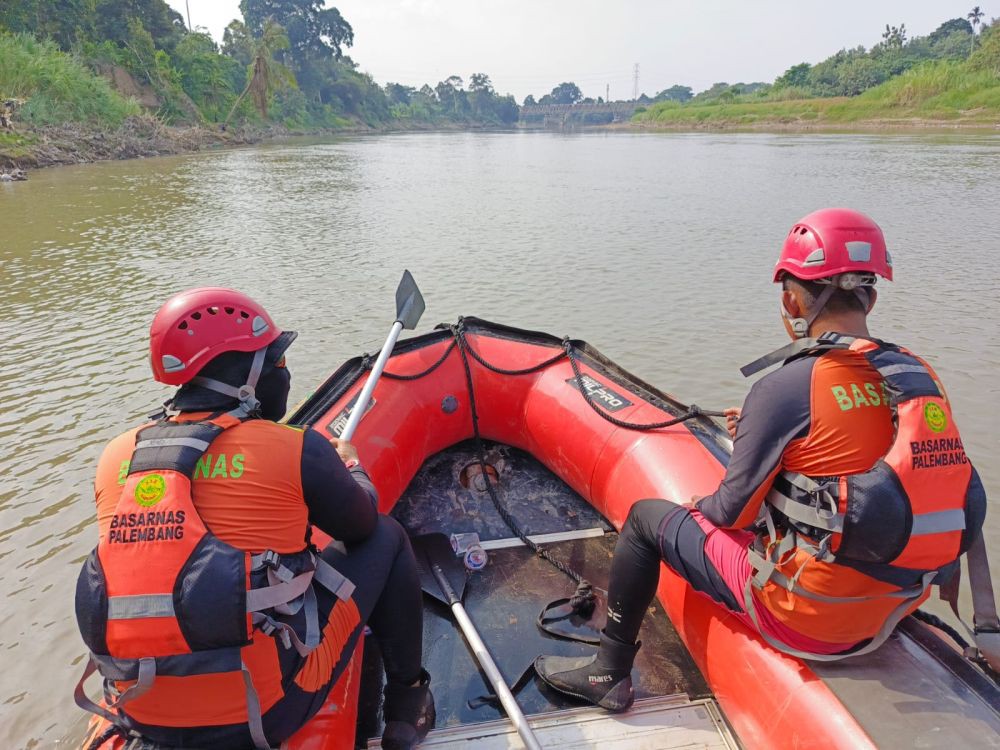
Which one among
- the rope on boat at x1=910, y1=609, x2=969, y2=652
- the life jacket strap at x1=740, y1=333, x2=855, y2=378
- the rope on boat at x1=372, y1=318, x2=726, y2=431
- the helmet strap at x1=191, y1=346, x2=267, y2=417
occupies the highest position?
the life jacket strap at x1=740, y1=333, x2=855, y2=378

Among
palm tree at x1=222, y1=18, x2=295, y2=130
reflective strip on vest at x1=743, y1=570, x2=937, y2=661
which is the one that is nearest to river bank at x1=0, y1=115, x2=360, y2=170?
palm tree at x1=222, y1=18, x2=295, y2=130

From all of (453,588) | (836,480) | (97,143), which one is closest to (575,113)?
(97,143)

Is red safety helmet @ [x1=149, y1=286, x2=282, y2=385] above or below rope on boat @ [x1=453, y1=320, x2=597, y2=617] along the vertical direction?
above

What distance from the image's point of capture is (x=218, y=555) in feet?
4.63

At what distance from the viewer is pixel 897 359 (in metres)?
1.62

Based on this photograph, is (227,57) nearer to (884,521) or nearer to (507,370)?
(507,370)

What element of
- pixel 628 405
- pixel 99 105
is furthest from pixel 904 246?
pixel 99 105

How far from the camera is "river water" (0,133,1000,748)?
13.0 feet

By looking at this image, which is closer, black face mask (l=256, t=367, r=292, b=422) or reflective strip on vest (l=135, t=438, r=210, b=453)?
reflective strip on vest (l=135, t=438, r=210, b=453)

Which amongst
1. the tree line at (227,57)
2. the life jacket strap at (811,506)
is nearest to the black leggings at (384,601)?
the life jacket strap at (811,506)

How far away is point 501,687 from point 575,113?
4855 inches

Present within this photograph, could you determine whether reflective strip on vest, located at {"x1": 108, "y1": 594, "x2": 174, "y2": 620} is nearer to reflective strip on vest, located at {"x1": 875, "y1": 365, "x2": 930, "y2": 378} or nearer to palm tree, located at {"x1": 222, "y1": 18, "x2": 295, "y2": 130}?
reflective strip on vest, located at {"x1": 875, "y1": 365, "x2": 930, "y2": 378}

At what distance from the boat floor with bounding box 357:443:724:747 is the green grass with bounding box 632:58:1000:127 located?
41408 millimetres

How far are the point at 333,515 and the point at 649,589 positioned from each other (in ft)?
3.60
